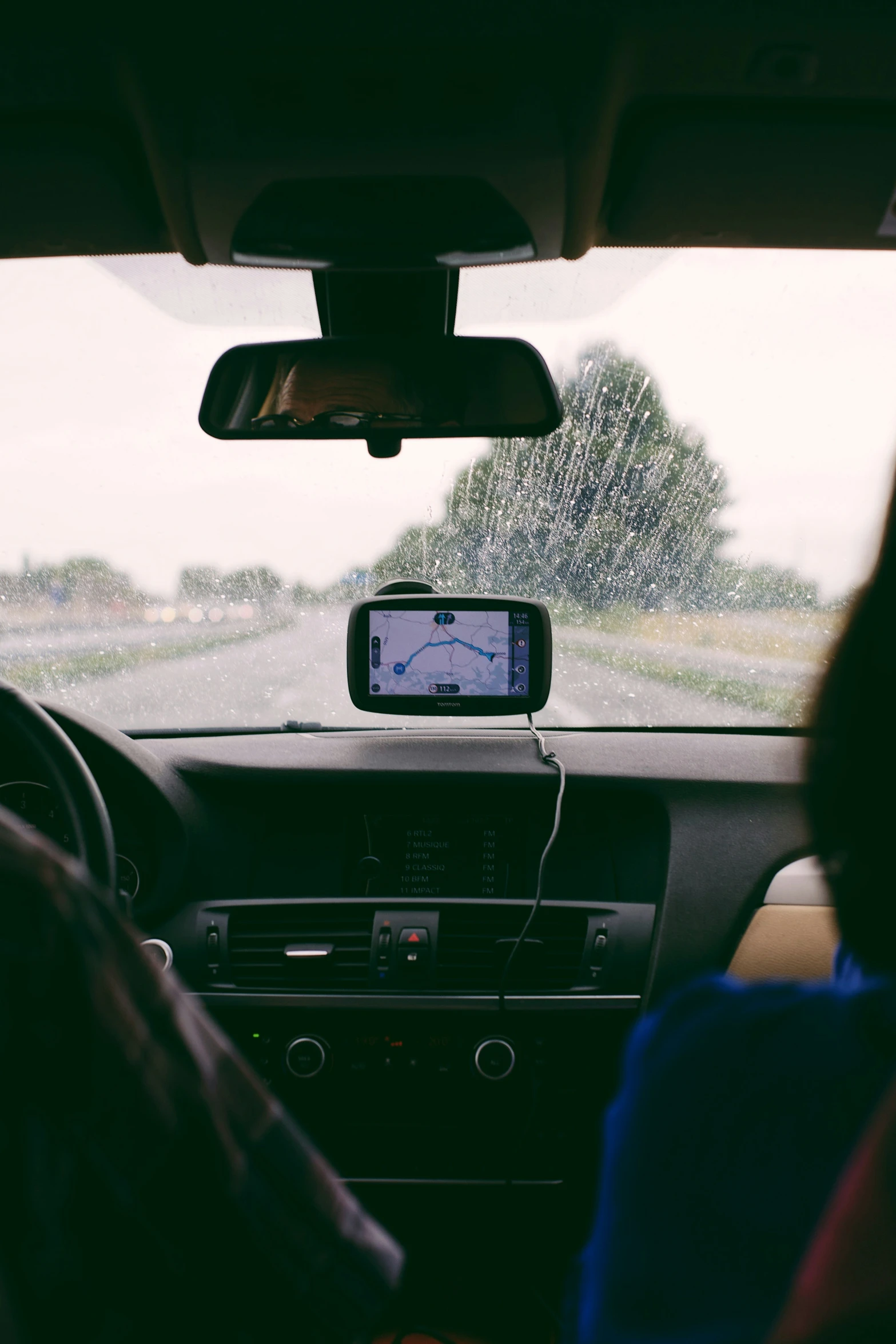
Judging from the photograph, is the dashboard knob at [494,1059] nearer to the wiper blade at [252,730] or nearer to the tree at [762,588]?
the wiper blade at [252,730]

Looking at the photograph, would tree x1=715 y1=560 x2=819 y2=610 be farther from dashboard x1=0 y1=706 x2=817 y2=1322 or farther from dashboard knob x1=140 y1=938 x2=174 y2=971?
dashboard knob x1=140 y1=938 x2=174 y2=971

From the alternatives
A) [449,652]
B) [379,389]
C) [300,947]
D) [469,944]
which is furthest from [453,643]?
[300,947]

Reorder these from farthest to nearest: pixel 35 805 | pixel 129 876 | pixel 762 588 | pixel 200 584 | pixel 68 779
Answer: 1. pixel 200 584
2. pixel 762 588
3. pixel 129 876
4. pixel 35 805
5. pixel 68 779

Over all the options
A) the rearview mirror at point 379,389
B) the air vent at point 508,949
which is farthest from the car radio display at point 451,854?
the rearview mirror at point 379,389

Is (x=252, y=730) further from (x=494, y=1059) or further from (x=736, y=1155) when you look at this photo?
(x=736, y=1155)

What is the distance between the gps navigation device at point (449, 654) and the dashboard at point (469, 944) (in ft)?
0.63

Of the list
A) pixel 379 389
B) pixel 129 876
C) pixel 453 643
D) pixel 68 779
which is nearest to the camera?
pixel 68 779

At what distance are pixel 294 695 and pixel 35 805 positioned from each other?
878 mm

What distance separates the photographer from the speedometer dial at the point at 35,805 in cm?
231

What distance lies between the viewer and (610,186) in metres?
1.85

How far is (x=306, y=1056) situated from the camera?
239cm

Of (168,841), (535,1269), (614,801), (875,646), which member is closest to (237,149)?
(875,646)

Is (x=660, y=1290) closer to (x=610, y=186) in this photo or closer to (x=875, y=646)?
(x=875, y=646)

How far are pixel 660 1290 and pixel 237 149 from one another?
1.93 meters
